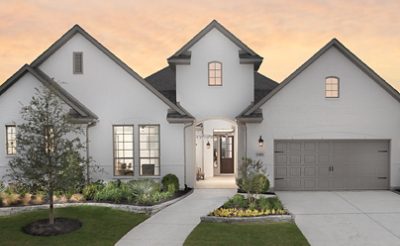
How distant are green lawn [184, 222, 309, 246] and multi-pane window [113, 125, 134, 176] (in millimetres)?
7479

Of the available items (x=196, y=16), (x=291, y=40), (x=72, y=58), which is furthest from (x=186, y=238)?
(x=291, y=40)

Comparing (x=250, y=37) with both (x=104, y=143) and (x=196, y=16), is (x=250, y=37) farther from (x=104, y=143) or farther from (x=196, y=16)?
(x=104, y=143)

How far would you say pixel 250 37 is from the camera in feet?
79.6

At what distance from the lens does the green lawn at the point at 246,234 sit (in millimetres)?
10009

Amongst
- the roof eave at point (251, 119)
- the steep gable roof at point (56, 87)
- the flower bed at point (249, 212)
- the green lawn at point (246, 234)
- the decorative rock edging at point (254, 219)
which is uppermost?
the steep gable roof at point (56, 87)

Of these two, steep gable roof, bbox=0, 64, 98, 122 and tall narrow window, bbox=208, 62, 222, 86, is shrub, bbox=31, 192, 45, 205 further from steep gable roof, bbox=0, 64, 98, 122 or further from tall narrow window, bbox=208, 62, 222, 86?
tall narrow window, bbox=208, 62, 222, 86

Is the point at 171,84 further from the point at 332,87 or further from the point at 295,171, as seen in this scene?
the point at 332,87

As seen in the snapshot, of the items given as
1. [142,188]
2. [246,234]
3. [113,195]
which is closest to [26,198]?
[113,195]

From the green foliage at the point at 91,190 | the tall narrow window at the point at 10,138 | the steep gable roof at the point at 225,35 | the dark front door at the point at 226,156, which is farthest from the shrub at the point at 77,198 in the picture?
the dark front door at the point at 226,156

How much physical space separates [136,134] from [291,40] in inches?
484

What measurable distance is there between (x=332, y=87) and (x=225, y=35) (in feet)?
21.2

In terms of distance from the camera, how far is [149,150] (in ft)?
59.2

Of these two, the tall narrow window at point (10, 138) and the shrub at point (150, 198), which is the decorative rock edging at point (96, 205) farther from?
the tall narrow window at point (10, 138)

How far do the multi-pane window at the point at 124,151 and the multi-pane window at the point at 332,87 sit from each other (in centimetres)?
1072
